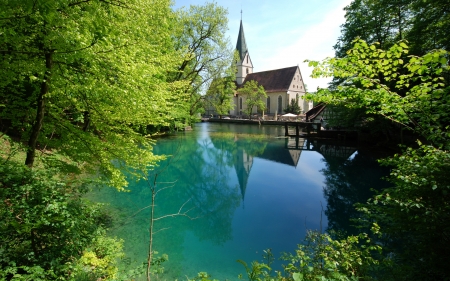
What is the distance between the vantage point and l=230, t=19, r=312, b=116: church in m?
47.5

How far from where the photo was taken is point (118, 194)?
27.4 ft

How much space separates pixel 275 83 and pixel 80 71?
4887cm

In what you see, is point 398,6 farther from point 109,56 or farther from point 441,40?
point 109,56

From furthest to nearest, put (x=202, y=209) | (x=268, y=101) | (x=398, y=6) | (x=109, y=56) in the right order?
(x=268, y=101), (x=398, y=6), (x=202, y=209), (x=109, y=56)

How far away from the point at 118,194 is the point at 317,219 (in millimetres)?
6954

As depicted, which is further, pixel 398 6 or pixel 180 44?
pixel 180 44

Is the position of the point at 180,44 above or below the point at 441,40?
above

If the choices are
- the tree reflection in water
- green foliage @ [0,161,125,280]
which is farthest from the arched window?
green foliage @ [0,161,125,280]

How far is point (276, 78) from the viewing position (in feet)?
164

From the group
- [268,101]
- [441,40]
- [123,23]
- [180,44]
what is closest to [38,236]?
[123,23]

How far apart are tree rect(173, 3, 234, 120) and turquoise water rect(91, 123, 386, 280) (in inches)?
385

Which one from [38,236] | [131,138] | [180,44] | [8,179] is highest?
[180,44]

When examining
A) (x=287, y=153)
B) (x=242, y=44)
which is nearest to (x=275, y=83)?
(x=242, y=44)

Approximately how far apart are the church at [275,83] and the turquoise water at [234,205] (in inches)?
1284
